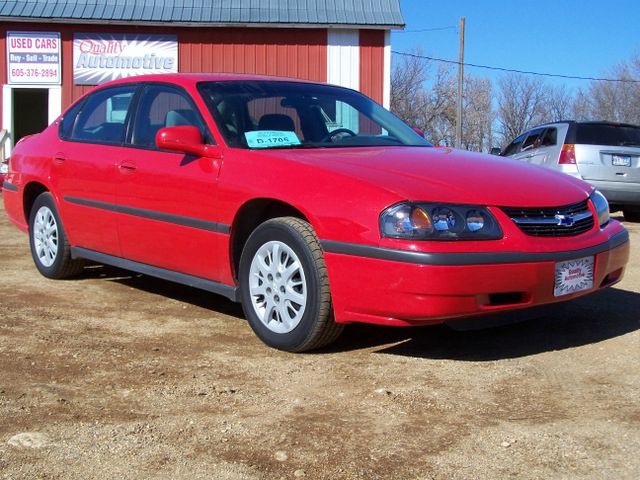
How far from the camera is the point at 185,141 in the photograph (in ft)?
15.3

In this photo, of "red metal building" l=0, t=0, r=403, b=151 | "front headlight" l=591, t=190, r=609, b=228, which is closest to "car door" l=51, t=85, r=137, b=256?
"front headlight" l=591, t=190, r=609, b=228

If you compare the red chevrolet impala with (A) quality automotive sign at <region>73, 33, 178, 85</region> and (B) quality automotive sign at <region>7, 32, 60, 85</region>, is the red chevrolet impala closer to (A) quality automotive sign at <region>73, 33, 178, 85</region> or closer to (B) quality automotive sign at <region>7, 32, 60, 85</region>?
(A) quality automotive sign at <region>73, 33, 178, 85</region>

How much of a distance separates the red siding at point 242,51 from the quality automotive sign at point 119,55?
106 millimetres

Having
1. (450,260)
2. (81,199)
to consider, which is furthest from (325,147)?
(81,199)

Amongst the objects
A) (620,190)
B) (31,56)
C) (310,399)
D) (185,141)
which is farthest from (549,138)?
(31,56)

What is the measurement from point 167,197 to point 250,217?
609 mm

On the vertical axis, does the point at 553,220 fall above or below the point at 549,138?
below

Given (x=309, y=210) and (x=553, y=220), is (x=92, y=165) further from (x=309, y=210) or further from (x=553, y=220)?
(x=553, y=220)

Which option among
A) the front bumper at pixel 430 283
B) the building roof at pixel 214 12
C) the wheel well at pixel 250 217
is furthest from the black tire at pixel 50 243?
the building roof at pixel 214 12

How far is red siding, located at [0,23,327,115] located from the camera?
638 inches

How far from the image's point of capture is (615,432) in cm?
321

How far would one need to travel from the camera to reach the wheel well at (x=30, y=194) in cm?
638

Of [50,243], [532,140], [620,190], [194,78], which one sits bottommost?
[50,243]

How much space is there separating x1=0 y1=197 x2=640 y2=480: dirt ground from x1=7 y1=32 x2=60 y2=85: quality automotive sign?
11806 millimetres
